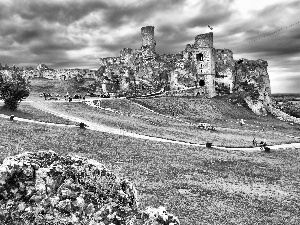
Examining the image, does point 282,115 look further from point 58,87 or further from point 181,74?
point 58,87

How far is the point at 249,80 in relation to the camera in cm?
11056

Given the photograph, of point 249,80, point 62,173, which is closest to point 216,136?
point 62,173

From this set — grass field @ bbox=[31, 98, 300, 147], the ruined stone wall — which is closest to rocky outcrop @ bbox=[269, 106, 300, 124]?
the ruined stone wall

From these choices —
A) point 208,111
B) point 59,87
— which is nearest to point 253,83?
point 208,111

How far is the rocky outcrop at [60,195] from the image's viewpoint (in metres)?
6.44

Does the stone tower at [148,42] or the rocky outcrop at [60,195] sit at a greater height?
the stone tower at [148,42]

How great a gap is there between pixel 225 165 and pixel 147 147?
30.2 ft

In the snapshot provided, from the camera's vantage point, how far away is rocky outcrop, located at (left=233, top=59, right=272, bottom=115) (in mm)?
104250

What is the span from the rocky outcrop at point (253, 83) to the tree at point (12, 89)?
73789 millimetres

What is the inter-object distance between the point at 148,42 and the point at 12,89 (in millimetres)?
62797

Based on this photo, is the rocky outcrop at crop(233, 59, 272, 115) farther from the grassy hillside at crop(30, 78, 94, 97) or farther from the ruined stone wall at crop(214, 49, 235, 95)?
the grassy hillside at crop(30, 78, 94, 97)

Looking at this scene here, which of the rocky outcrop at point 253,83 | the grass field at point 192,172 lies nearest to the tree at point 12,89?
the grass field at point 192,172

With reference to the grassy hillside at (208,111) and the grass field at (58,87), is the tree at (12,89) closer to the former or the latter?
the grassy hillside at (208,111)

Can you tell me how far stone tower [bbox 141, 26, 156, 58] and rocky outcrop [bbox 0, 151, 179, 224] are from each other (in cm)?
9827
